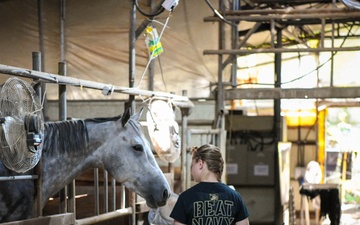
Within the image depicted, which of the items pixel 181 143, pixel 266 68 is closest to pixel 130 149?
pixel 181 143

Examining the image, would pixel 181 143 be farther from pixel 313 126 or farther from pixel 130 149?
pixel 313 126

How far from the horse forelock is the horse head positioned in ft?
1.00

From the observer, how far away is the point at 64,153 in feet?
15.1

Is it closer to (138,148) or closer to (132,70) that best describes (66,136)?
(138,148)

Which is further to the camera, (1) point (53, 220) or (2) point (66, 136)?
(2) point (66, 136)

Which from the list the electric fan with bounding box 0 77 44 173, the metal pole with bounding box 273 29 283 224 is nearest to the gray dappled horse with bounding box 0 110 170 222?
the electric fan with bounding box 0 77 44 173

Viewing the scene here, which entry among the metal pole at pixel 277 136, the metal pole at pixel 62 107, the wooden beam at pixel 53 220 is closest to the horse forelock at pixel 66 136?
the metal pole at pixel 62 107

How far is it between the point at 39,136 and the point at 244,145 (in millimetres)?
8648

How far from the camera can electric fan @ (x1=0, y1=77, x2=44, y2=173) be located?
3.75 metres

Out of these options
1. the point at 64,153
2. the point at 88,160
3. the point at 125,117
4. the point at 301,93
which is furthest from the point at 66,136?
the point at 301,93

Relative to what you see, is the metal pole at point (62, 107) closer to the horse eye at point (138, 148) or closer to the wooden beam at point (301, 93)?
the horse eye at point (138, 148)

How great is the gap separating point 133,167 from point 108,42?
4.46m

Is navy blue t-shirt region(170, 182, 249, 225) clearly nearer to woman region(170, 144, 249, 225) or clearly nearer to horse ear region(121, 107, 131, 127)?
woman region(170, 144, 249, 225)

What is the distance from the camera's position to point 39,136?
3.91 meters
